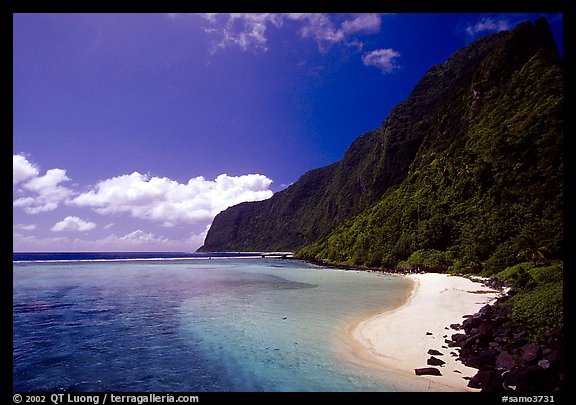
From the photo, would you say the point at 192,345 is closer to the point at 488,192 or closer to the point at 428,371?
the point at 428,371

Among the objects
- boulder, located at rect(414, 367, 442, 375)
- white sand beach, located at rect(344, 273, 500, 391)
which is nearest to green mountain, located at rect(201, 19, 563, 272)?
white sand beach, located at rect(344, 273, 500, 391)

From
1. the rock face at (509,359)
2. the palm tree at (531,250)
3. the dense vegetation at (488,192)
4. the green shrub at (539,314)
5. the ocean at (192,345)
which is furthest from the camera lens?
the dense vegetation at (488,192)

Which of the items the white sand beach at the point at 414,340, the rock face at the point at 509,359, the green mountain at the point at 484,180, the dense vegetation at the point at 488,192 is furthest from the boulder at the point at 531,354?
the dense vegetation at the point at 488,192

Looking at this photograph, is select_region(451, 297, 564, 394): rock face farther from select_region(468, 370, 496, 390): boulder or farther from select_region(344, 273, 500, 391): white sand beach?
select_region(344, 273, 500, 391): white sand beach

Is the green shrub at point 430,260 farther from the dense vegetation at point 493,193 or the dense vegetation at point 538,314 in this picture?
the dense vegetation at point 538,314
